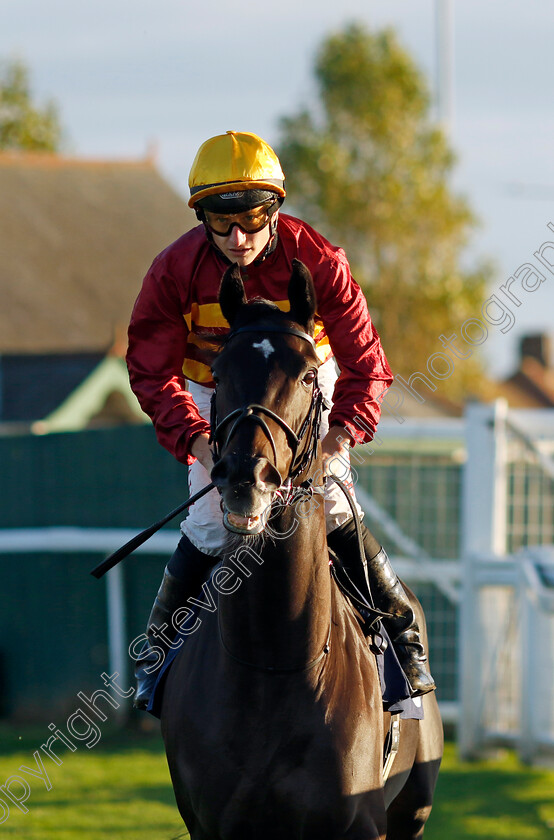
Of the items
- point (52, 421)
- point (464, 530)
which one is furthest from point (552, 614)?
point (52, 421)

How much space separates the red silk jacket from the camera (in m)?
3.56

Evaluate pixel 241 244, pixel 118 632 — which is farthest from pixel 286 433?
pixel 118 632

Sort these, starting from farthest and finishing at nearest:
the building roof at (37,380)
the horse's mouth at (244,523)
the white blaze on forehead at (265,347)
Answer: the building roof at (37,380) < the white blaze on forehead at (265,347) < the horse's mouth at (244,523)

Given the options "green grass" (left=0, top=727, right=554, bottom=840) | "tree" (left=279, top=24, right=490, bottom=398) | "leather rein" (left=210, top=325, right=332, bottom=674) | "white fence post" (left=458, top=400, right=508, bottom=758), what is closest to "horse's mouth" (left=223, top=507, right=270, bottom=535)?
"leather rein" (left=210, top=325, right=332, bottom=674)

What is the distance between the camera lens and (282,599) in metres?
3.22

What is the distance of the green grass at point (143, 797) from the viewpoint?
6.16 m

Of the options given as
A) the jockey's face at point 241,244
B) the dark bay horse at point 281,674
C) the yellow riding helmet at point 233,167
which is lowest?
the dark bay horse at point 281,674

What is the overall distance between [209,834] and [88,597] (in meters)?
5.38

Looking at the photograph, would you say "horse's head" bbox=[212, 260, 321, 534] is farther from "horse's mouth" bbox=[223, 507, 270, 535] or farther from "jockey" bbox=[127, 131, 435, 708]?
"jockey" bbox=[127, 131, 435, 708]

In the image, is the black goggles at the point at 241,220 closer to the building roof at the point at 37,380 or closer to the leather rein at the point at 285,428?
the leather rein at the point at 285,428

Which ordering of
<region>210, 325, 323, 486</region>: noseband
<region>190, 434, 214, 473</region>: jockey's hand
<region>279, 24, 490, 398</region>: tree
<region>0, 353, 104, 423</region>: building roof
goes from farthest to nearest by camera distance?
<region>279, 24, 490, 398</region>: tree → <region>0, 353, 104, 423</region>: building roof → <region>190, 434, 214, 473</region>: jockey's hand → <region>210, 325, 323, 486</region>: noseband

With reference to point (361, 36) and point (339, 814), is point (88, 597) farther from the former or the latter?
point (361, 36)

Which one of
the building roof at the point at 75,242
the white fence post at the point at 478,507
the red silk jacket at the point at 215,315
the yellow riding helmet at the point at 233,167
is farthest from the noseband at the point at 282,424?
the building roof at the point at 75,242

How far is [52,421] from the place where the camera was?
1528 centimetres
